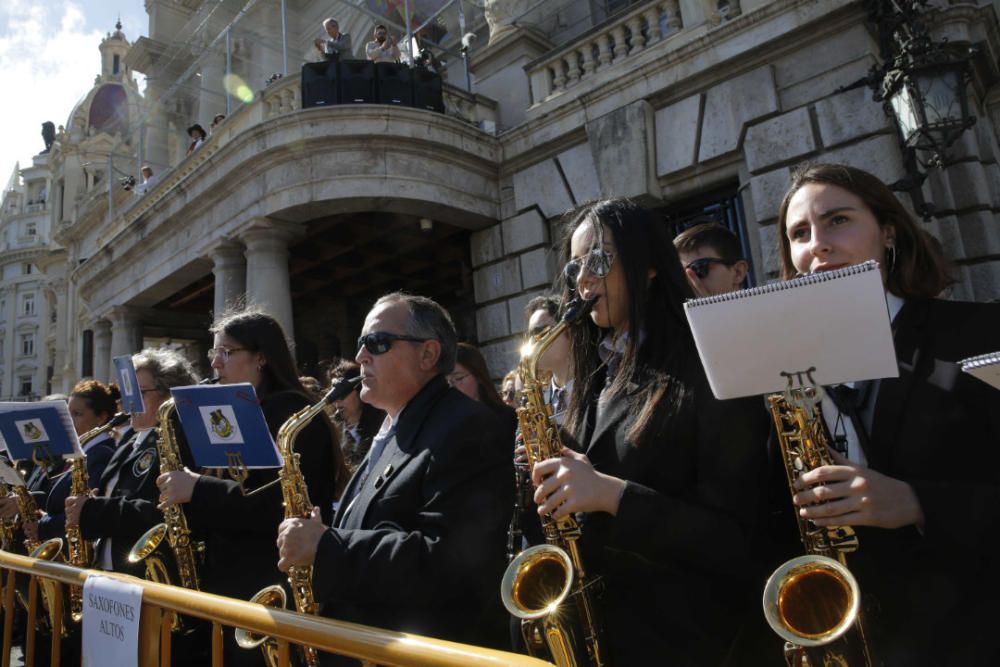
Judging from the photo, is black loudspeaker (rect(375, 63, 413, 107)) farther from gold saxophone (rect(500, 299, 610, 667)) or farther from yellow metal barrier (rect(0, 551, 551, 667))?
gold saxophone (rect(500, 299, 610, 667))

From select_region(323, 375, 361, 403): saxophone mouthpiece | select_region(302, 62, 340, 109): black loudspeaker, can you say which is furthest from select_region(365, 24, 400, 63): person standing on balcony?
select_region(323, 375, 361, 403): saxophone mouthpiece

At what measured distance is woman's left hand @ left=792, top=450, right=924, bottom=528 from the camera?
151 centimetres

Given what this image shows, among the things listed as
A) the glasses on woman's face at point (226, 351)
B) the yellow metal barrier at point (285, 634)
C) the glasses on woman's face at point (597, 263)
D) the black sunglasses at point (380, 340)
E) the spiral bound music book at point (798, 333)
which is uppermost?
the glasses on woman's face at point (226, 351)

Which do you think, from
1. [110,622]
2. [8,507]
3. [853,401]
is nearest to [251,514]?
[110,622]

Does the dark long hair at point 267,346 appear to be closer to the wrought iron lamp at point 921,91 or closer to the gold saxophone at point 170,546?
the gold saxophone at point 170,546

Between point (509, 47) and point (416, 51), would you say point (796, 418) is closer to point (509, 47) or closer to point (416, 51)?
point (509, 47)

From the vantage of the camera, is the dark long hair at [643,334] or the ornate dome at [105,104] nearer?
the dark long hair at [643,334]

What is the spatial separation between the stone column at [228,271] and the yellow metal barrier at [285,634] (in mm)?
7289

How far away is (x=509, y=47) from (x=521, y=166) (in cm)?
196

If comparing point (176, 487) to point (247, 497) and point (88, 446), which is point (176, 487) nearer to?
point (247, 497)

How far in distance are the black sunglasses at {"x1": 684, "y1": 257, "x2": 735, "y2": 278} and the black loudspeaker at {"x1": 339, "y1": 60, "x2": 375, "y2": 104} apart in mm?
6481

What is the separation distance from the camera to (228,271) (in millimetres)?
9945

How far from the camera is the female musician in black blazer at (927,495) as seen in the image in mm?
1530

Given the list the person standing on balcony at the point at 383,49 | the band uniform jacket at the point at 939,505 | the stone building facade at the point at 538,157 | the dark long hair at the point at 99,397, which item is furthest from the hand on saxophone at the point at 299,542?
the person standing on balcony at the point at 383,49
